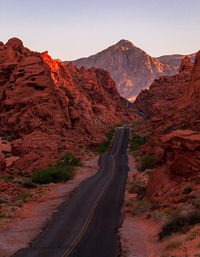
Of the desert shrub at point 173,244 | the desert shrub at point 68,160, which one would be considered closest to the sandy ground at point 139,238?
the desert shrub at point 173,244

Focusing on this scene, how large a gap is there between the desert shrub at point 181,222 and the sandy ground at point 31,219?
7397mm

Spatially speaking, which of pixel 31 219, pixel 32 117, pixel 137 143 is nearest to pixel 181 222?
pixel 31 219

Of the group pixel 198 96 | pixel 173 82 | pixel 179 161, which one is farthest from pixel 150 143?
pixel 173 82

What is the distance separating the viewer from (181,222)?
13586 millimetres

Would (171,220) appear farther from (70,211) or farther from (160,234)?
(70,211)

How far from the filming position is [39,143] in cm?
4656

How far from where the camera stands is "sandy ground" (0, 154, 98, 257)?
1427 centimetres

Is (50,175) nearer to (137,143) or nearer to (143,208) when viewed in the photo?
(143,208)

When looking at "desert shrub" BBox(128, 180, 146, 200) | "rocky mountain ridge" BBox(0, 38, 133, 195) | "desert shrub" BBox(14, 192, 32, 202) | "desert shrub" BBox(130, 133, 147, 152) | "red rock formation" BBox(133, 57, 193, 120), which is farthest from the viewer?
"red rock formation" BBox(133, 57, 193, 120)

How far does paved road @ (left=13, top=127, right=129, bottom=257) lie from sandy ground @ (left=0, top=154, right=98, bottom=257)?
59 centimetres

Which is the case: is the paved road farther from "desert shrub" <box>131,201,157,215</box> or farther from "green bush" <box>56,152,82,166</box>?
"green bush" <box>56,152,82,166</box>

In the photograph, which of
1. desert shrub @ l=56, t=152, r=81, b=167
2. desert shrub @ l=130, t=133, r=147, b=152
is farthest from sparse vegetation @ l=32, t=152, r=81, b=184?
desert shrub @ l=130, t=133, r=147, b=152

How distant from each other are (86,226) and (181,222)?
613 cm

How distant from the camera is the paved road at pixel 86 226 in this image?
13.1 m
